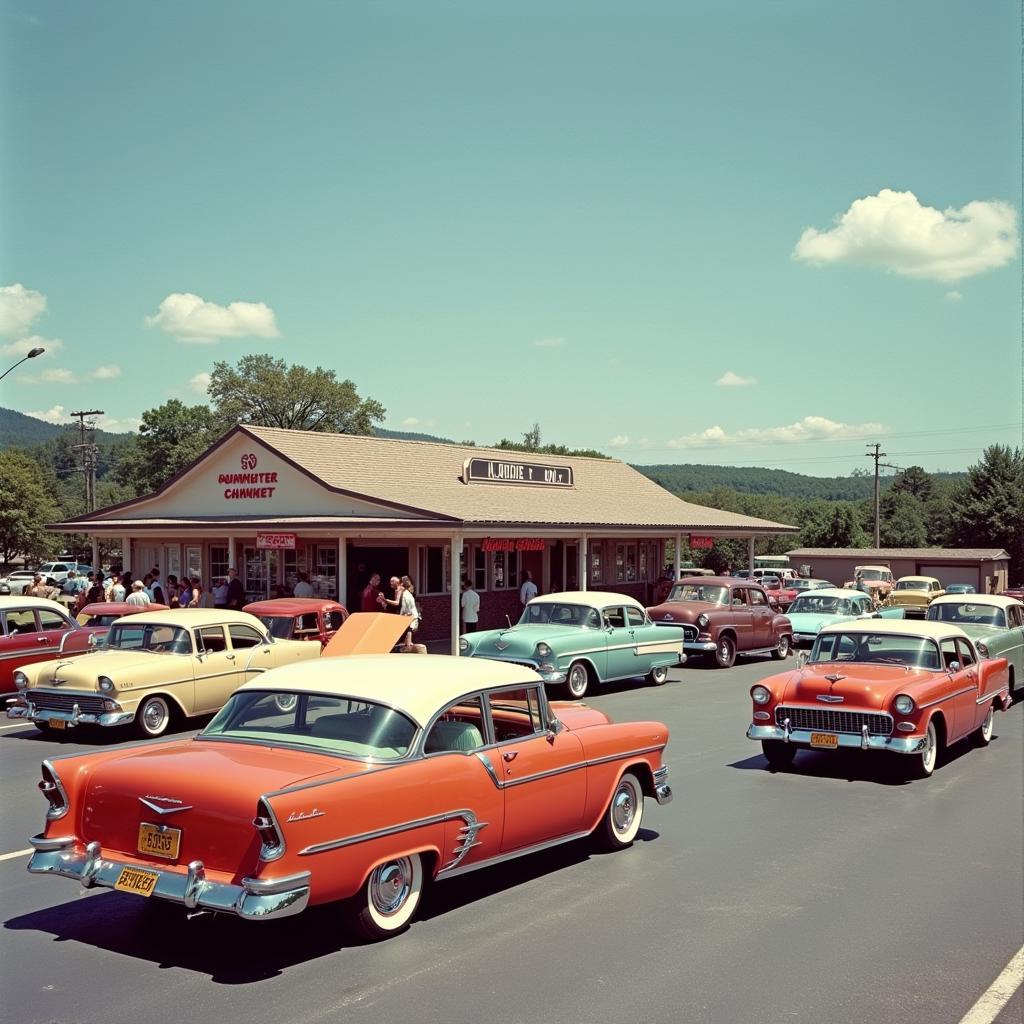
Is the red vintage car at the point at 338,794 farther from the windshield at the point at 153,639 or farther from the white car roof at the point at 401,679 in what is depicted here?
the windshield at the point at 153,639

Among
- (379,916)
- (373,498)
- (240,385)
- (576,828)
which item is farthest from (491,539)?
(240,385)

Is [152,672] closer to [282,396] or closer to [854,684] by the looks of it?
[854,684]

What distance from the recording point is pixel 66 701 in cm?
1322

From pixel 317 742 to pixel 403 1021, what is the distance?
187 centimetres

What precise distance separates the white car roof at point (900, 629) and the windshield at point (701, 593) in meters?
9.51

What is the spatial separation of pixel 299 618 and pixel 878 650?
862 cm

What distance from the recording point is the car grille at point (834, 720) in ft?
35.8

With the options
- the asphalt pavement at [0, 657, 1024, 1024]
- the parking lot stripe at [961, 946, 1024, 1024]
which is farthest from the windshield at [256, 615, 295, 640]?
the parking lot stripe at [961, 946, 1024, 1024]

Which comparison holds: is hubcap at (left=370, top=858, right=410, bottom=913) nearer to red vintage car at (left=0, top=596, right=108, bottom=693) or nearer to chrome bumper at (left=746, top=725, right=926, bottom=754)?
chrome bumper at (left=746, top=725, right=926, bottom=754)

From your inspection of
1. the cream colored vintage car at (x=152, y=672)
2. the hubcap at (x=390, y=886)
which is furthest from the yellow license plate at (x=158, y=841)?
the cream colored vintage car at (x=152, y=672)

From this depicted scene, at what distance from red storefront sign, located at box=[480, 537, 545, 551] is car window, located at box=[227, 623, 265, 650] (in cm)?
1107

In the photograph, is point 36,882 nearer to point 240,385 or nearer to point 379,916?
point 379,916

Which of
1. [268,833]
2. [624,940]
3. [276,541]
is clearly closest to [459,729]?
[624,940]

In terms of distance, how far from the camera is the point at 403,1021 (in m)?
5.16
